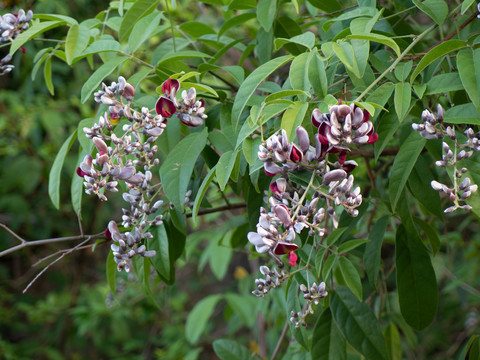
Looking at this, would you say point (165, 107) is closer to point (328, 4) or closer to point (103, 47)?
point (103, 47)

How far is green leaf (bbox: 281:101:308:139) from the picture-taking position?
2.26ft

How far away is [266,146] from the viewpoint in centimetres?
67

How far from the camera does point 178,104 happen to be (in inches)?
30.7

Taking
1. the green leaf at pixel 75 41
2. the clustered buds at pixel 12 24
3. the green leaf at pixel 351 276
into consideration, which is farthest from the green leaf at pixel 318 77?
the clustered buds at pixel 12 24

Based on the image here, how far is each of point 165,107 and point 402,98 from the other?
346 mm

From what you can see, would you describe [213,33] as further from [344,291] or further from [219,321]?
[219,321]

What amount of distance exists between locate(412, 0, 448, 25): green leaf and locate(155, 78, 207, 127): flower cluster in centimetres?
38

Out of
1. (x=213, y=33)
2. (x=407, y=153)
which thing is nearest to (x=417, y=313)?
(x=407, y=153)

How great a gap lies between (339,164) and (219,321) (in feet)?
10.0

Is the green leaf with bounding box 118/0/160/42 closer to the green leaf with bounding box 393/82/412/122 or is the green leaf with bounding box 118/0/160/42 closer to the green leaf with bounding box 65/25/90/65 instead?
the green leaf with bounding box 65/25/90/65

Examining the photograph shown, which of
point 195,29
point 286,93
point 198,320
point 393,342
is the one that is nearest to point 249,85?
point 286,93

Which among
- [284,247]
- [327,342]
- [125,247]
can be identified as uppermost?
[284,247]

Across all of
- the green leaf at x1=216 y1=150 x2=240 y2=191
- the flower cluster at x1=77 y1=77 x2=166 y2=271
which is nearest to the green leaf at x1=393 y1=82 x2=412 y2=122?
the green leaf at x1=216 y1=150 x2=240 y2=191

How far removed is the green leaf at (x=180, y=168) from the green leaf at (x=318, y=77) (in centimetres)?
22
